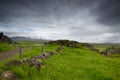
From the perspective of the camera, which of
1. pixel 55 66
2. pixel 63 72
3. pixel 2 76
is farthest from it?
pixel 55 66

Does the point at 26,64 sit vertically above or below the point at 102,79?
above

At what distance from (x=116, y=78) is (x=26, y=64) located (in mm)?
13339

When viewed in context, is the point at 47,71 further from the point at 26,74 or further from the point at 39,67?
the point at 26,74

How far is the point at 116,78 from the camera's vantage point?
23.9 metres

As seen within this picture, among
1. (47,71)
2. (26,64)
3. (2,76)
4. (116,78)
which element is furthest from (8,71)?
(116,78)

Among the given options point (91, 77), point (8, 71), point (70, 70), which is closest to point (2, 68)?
point (8, 71)

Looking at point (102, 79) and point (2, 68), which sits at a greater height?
point (2, 68)

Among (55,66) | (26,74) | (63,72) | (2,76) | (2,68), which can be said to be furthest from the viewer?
(55,66)

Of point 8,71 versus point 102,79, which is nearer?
point 8,71

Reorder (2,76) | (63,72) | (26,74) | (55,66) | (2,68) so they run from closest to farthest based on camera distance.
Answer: (2,76) < (26,74) < (2,68) < (63,72) < (55,66)

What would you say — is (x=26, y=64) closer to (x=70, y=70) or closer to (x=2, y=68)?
(x=2, y=68)

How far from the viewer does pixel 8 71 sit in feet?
69.8

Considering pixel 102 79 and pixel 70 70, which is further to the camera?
pixel 70 70

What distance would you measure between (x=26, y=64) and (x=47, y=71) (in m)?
3.38
